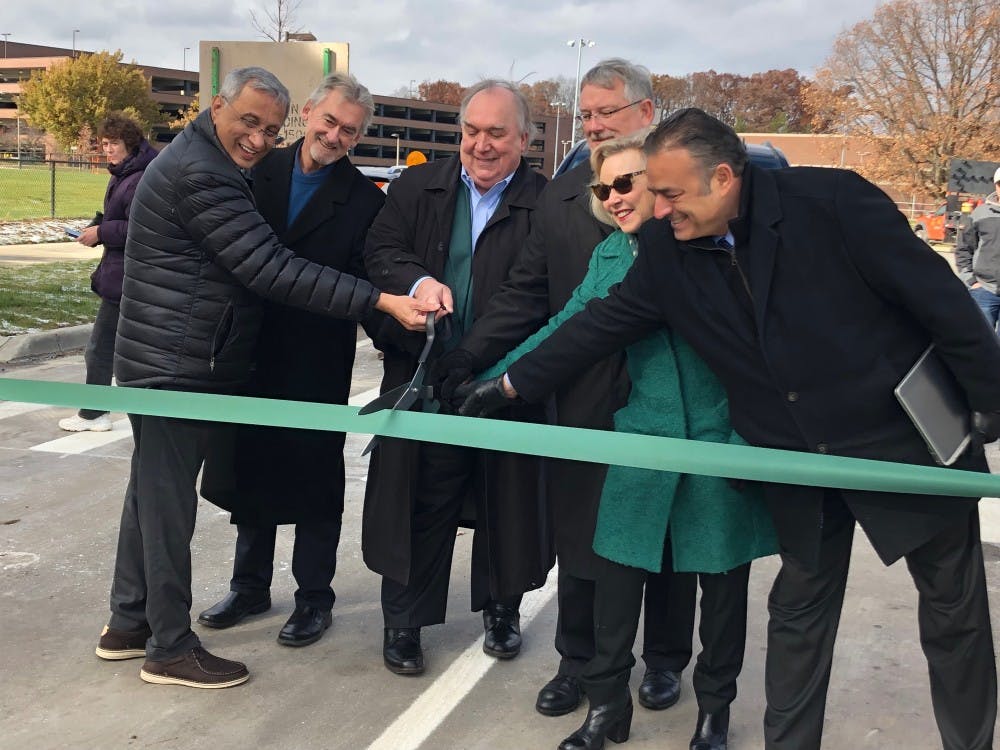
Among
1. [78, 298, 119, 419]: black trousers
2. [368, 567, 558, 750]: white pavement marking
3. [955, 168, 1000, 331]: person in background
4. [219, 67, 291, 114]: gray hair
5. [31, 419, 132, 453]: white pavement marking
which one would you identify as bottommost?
[31, 419, 132, 453]: white pavement marking

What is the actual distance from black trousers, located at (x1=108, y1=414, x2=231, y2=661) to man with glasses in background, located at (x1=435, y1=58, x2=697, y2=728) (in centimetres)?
91

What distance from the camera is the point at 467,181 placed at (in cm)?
407

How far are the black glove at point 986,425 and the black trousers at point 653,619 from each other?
1153mm

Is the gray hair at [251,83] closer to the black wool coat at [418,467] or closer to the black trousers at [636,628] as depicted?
the black wool coat at [418,467]

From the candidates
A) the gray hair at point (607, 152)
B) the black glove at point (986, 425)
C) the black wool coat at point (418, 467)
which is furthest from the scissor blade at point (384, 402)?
the black glove at point (986, 425)

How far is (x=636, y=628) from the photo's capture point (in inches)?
133

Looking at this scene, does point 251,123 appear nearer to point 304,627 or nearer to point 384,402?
point 384,402

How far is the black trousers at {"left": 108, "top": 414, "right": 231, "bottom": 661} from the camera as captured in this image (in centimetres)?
370

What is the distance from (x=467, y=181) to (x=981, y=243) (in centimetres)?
671

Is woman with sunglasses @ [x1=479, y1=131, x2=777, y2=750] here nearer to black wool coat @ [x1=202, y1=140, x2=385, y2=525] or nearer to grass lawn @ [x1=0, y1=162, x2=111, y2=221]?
black wool coat @ [x1=202, y1=140, x2=385, y2=525]

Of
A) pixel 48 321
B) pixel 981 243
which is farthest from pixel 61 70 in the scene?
pixel 981 243

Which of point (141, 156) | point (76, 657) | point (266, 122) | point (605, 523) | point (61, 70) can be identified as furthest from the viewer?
point (61, 70)

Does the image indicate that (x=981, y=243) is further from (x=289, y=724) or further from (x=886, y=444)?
(x=289, y=724)

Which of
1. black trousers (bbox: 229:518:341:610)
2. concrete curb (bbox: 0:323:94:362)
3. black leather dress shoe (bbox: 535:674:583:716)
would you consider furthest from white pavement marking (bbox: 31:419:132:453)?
black leather dress shoe (bbox: 535:674:583:716)
